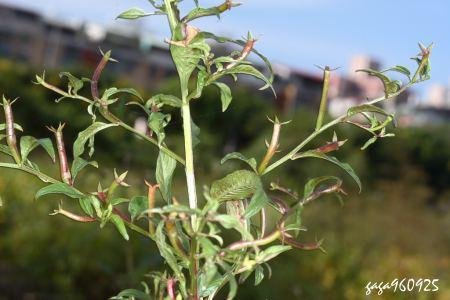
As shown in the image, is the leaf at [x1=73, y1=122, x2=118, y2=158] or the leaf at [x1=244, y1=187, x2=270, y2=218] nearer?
the leaf at [x1=244, y1=187, x2=270, y2=218]

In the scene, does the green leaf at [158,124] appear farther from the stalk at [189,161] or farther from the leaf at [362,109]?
the leaf at [362,109]

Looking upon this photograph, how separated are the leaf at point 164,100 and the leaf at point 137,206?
7 centimetres

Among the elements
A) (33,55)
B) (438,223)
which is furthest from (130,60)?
(438,223)

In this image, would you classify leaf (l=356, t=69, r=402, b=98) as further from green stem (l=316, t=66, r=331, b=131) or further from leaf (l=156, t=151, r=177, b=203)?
leaf (l=156, t=151, r=177, b=203)

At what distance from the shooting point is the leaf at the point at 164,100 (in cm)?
54

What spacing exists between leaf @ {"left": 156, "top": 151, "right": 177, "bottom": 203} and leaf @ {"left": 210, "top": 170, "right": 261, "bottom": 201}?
0.04 m

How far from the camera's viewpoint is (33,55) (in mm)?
22031

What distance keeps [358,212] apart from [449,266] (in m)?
1.44

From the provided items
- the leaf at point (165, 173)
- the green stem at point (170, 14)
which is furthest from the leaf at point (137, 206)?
the green stem at point (170, 14)

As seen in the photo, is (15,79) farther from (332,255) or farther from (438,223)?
(332,255)

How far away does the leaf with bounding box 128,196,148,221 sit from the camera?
53 centimetres

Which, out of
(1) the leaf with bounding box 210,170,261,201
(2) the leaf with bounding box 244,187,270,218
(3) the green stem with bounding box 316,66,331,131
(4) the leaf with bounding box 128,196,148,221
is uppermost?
(3) the green stem with bounding box 316,66,331,131

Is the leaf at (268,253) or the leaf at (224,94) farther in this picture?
the leaf at (224,94)

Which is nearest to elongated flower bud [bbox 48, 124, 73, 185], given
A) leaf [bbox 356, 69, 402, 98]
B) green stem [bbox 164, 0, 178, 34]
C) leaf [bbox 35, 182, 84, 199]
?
leaf [bbox 35, 182, 84, 199]
